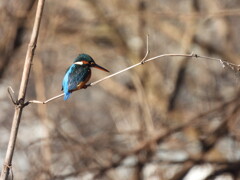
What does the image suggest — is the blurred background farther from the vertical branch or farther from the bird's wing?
the vertical branch

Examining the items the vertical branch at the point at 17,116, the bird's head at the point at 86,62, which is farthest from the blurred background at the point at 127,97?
the vertical branch at the point at 17,116

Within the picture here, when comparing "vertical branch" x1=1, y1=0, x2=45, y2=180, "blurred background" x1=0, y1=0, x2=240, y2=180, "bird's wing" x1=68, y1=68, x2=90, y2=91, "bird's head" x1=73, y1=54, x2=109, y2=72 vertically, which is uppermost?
"blurred background" x1=0, y1=0, x2=240, y2=180

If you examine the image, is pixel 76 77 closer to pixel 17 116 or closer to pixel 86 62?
pixel 86 62

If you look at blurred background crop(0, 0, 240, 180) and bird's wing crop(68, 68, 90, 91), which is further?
blurred background crop(0, 0, 240, 180)

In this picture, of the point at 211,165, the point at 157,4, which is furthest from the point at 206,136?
the point at 157,4

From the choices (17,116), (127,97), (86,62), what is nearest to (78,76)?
(86,62)

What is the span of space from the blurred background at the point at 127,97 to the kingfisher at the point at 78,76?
1471 mm

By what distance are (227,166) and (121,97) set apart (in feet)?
5.97

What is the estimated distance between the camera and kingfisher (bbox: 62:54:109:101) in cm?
280

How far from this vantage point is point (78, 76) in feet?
9.38

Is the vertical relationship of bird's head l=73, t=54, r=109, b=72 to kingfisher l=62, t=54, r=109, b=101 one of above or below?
above

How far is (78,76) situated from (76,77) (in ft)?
0.05

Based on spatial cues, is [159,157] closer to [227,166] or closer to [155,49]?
[227,166]

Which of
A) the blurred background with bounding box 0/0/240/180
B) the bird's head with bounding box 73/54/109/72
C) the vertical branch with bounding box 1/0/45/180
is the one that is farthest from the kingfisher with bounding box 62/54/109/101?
the blurred background with bounding box 0/0/240/180
